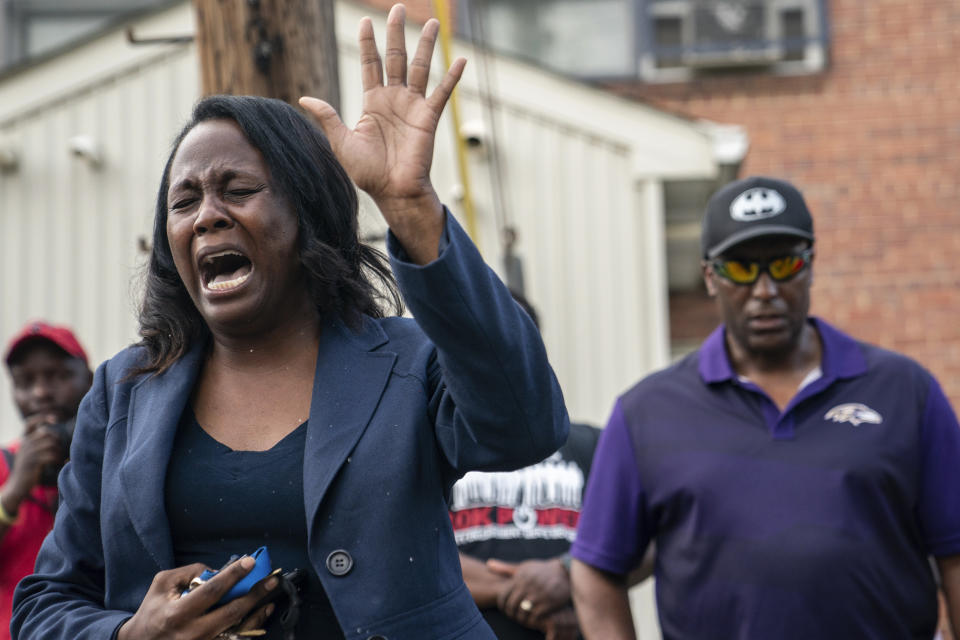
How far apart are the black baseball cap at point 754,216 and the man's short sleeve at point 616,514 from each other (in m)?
0.73

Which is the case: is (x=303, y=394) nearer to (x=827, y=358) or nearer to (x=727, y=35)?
(x=827, y=358)

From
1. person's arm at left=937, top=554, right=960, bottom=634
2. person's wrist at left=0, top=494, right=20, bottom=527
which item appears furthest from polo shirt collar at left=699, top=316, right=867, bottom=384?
person's wrist at left=0, top=494, right=20, bottom=527

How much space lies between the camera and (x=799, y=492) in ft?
11.2

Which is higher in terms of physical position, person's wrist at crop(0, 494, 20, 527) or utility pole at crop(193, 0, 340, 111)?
utility pole at crop(193, 0, 340, 111)

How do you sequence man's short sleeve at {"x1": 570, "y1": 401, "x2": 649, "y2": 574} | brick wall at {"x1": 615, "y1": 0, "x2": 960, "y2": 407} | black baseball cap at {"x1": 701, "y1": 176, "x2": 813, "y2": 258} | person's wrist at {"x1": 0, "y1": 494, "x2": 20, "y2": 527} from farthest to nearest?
brick wall at {"x1": 615, "y1": 0, "x2": 960, "y2": 407} < person's wrist at {"x1": 0, "y1": 494, "x2": 20, "y2": 527} < black baseball cap at {"x1": 701, "y1": 176, "x2": 813, "y2": 258} < man's short sleeve at {"x1": 570, "y1": 401, "x2": 649, "y2": 574}

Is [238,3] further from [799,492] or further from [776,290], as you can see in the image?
[799,492]

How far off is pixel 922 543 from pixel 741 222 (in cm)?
114

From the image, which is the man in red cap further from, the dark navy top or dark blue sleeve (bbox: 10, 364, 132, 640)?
the dark navy top

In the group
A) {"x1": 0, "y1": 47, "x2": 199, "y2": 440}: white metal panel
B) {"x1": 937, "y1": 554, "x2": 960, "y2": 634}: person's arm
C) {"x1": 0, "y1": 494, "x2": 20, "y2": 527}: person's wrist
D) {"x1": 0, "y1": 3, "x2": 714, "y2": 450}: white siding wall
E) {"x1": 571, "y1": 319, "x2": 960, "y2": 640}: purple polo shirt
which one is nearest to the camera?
{"x1": 571, "y1": 319, "x2": 960, "y2": 640}: purple polo shirt

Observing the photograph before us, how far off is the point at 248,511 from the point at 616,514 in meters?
1.77

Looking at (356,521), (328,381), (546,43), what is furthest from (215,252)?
(546,43)

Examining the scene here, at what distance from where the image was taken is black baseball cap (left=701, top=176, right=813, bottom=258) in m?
3.90

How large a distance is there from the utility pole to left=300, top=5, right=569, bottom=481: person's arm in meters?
2.01

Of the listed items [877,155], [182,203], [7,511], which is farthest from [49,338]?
[877,155]
